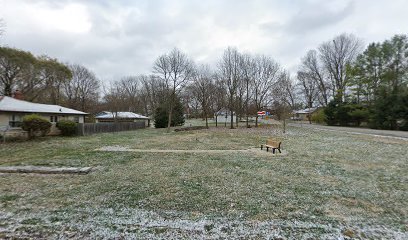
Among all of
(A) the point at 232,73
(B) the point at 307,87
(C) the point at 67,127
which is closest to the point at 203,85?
(A) the point at 232,73

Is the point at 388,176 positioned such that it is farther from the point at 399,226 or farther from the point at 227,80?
→ the point at 227,80

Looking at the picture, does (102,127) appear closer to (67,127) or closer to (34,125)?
(67,127)

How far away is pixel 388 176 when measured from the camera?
5.84 metres

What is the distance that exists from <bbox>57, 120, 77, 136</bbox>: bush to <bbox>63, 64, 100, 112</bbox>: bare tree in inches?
934

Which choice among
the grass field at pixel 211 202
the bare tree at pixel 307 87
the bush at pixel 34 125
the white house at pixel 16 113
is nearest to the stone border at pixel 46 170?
the grass field at pixel 211 202

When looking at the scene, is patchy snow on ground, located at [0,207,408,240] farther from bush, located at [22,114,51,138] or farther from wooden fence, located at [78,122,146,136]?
wooden fence, located at [78,122,146,136]

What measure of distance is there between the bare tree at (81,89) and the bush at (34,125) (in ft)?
84.0

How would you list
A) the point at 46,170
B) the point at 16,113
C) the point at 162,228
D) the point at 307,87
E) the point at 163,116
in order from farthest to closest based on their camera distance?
the point at 307,87 < the point at 163,116 < the point at 16,113 < the point at 46,170 < the point at 162,228

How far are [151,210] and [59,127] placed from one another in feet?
62.4

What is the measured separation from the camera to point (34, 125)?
15.0 meters

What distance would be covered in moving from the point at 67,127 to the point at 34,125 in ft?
9.75

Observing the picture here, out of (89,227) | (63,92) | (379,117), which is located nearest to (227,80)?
(379,117)

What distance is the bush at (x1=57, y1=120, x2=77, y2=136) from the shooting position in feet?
58.2

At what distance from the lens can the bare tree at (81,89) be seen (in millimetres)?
39031
